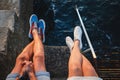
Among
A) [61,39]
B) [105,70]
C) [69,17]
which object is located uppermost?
[69,17]

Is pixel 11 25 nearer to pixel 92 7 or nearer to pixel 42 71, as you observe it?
pixel 42 71

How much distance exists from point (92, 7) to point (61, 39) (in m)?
1.47

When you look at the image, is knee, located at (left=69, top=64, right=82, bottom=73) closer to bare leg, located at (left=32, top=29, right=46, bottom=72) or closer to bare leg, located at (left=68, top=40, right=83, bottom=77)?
bare leg, located at (left=68, top=40, right=83, bottom=77)

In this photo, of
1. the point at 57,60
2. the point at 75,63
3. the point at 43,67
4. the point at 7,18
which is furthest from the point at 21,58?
the point at 7,18

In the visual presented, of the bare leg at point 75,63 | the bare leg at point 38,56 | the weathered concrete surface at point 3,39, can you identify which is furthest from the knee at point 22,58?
the bare leg at point 75,63

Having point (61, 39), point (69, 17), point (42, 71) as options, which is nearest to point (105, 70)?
point (42, 71)

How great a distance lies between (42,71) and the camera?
395 cm

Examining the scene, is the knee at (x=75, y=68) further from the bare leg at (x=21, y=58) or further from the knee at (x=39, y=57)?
the bare leg at (x=21, y=58)

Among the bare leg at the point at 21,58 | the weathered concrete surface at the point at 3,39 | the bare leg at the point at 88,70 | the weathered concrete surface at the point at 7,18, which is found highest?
the weathered concrete surface at the point at 7,18

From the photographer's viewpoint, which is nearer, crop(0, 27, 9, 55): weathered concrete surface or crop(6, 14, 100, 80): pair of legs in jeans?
crop(6, 14, 100, 80): pair of legs in jeans

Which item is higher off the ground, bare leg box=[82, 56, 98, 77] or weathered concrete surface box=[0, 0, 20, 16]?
weathered concrete surface box=[0, 0, 20, 16]

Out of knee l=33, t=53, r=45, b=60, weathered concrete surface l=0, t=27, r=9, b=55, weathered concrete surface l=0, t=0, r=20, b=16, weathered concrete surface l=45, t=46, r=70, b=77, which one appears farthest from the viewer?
weathered concrete surface l=0, t=0, r=20, b=16

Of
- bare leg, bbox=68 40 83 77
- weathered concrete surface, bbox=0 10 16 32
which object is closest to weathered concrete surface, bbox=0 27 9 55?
weathered concrete surface, bbox=0 10 16 32

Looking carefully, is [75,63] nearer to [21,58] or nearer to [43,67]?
[43,67]
